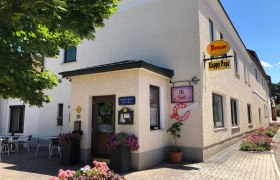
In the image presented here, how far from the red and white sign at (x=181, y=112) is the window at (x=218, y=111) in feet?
7.73

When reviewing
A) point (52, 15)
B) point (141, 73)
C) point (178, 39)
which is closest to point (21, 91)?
point (52, 15)

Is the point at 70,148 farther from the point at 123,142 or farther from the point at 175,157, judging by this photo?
the point at 175,157

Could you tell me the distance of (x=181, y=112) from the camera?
9938 millimetres

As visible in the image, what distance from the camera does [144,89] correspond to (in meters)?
8.76

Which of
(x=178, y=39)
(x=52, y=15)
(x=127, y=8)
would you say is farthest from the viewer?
(x=127, y=8)

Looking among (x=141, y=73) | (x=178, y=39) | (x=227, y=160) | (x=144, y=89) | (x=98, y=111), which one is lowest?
(x=227, y=160)

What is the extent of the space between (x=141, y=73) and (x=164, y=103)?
2025mm

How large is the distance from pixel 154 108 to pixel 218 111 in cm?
430

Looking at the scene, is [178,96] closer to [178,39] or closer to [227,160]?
[178,39]

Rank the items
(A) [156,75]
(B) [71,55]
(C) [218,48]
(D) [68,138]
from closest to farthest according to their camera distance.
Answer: (D) [68,138] < (A) [156,75] < (C) [218,48] < (B) [71,55]

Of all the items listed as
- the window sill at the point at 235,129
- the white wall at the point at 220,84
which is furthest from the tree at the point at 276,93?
the window sill at the point at 235,129

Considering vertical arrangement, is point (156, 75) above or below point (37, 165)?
above

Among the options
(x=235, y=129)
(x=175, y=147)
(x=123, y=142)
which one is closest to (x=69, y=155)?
(x=123, y=142)

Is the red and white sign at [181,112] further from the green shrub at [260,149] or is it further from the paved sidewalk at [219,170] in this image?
the green shrub at [260,149]
